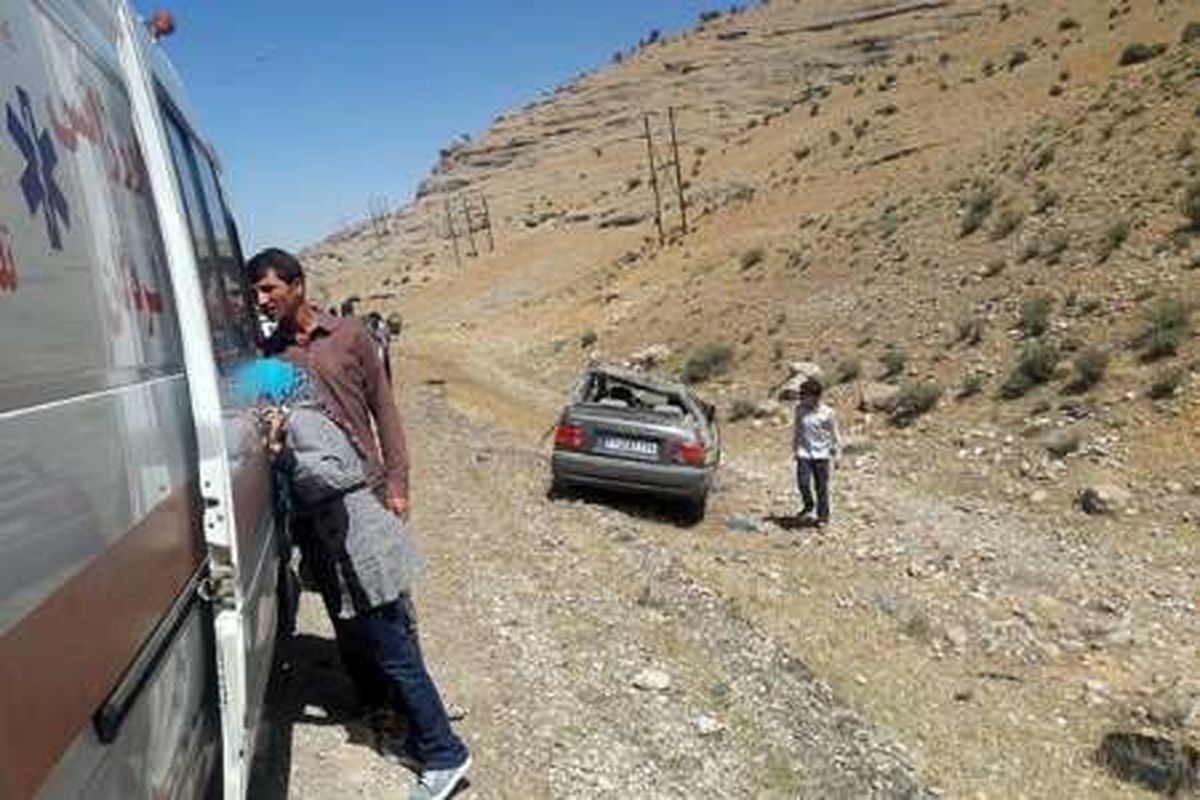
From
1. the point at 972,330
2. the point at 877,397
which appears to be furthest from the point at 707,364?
Result: the point at 877,397

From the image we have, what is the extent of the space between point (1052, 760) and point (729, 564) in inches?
158

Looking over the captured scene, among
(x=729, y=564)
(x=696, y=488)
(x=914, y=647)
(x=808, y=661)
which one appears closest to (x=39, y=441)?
(x=808, y=661)

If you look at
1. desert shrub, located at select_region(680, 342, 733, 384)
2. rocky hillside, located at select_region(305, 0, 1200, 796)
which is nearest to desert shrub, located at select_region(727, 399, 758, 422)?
rocky hillside, located at select_region(305, 0, 1200, 796)

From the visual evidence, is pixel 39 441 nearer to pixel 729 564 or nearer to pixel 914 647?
pixel 914 647

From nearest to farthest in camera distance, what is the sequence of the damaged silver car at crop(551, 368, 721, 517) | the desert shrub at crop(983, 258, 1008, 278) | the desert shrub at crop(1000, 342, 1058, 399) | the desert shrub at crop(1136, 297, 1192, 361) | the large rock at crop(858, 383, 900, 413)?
the damaged silver car at crop(551, 368, 721, 517) → the desert shrub at crop(1136, 297, 1192, 361) → the desert shrub at crop(1000, 342, 1058, 399) → the large rock at crop(858, 383, 900, 413) → the desert shrub at crop(983, 258, 1008, 278)

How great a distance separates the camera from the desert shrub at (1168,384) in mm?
16812

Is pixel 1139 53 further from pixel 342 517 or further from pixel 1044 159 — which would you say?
pixel 342 517

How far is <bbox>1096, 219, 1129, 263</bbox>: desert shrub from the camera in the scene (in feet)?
72.7

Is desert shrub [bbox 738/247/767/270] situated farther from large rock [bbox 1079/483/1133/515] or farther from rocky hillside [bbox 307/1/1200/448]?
large rock [bbox 1079/483/1133/515]

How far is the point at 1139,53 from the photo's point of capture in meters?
40.2

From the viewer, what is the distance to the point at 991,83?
49938mm

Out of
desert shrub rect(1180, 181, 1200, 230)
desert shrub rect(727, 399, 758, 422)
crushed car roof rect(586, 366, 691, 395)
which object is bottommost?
desert shrub rect(727, 399, 758, 422)

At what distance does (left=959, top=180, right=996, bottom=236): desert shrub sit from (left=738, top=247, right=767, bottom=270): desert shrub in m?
7.21

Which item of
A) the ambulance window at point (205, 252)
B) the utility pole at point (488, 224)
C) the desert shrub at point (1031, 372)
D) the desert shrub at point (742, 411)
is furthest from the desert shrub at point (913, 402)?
the utility pole at point (488, 224)
